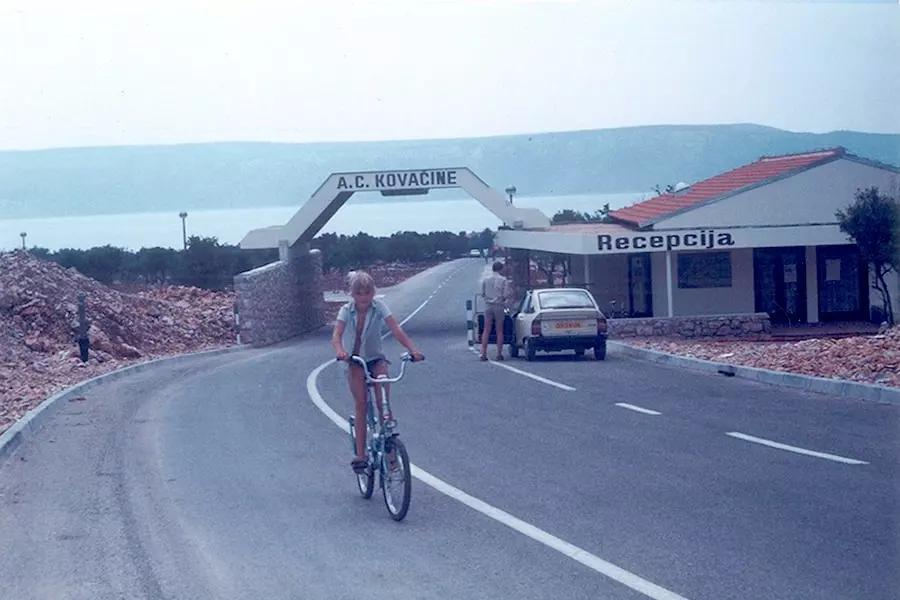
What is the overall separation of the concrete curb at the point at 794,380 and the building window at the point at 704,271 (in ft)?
35.6

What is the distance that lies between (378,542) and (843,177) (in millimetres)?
27542

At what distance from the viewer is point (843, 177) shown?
3284cm

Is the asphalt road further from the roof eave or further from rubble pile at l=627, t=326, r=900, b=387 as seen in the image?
the roof eave

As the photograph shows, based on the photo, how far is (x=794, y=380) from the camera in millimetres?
17656

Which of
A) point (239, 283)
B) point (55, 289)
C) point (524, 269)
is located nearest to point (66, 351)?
point (55, 289)

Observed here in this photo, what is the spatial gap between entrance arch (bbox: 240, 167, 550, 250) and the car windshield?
14.7m

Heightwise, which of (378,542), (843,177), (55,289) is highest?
(843,177)

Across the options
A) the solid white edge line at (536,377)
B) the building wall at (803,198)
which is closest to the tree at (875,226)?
the building wall at (803,198)

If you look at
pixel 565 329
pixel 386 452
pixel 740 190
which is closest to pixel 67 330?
pixel 565 329

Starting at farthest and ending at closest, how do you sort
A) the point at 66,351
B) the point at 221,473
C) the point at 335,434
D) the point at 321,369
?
the point at 66,351 → the point at 321,369 → the point at 335,434 → the point at 221,473

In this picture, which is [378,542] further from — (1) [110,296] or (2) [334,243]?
(2) [334,243]

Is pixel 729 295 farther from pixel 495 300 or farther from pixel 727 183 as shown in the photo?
pixel 495 300

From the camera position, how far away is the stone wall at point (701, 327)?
98.5ft

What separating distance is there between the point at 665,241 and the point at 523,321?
8.44 meters
